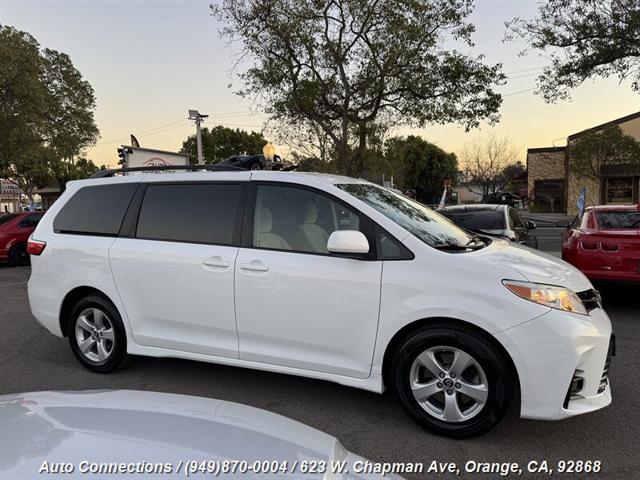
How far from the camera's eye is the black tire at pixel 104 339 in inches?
171

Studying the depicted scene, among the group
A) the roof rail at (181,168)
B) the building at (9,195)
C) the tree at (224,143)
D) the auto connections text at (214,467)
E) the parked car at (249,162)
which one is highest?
the tree at (224,143)

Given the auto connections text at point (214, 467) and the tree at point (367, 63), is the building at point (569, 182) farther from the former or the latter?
the auto connections text at point (214, 467)

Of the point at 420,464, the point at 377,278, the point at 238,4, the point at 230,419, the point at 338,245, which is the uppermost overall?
the point at 238,4

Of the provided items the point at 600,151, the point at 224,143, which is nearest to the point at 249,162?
the point at 600,151

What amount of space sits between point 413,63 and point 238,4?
508 centimetres

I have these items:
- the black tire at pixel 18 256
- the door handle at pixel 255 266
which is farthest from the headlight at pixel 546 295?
the black tire at pixel 18 256

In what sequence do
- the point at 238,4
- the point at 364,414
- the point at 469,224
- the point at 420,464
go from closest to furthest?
the point at 420,464 < the point at 364,414 < the point at 469,224 < the point at 238,4

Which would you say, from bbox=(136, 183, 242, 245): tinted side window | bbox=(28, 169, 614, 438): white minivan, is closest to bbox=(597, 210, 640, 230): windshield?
bbox=(28, 169, 614, 438): white minivan

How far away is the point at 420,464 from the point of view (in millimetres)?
2904

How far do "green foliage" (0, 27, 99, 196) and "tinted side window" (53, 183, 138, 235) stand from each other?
13.0 metres

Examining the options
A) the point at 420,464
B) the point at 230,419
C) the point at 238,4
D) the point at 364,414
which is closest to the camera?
the point at 230,419

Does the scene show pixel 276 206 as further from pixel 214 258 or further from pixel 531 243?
pixel 531 243

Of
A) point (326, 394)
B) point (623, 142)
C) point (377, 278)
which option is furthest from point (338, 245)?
point (623, 142)

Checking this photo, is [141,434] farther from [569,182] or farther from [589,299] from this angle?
[569,182]
